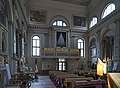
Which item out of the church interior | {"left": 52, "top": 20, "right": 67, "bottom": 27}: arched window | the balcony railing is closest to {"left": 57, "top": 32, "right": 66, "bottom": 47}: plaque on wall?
the church interior

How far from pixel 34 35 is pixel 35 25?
5.04 feet

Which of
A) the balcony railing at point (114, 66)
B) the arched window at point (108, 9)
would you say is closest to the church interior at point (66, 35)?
the arched window at point (108, 9)

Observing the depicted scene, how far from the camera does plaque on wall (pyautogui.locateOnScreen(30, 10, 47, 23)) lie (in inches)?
907

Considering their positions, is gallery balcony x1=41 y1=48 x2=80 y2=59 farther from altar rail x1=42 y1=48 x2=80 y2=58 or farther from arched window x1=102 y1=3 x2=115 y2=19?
arched window x1=102 y1=3 x2=115 y2=19

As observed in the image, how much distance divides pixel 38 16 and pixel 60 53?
6.74 meters

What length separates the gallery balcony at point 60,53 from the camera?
21.5 m

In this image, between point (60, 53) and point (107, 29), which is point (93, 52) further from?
point (107, 29)

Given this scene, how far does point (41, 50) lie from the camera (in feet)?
72.5

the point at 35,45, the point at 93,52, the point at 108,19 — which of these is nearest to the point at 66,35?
the point at 93,52

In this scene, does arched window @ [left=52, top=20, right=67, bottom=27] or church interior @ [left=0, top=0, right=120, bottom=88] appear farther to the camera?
arched window @ [left=52, top=20, right=67, bottom=27]

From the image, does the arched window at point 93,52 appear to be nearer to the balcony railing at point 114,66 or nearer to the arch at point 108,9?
the arch at point 108,9

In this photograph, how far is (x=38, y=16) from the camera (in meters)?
23.3

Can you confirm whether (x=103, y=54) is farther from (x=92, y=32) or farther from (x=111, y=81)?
(x=111, y=81)

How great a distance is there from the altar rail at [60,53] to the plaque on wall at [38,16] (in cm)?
495
